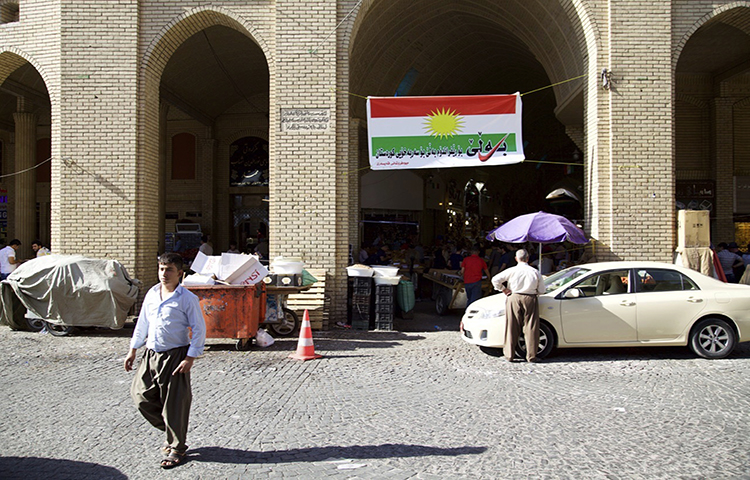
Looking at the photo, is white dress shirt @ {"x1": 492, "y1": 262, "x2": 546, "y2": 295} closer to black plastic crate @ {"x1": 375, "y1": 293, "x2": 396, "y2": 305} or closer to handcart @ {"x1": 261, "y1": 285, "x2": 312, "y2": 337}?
black plastic crate @ {"x1": 375, "y1": 293, "x2": 396, "y2": 305}

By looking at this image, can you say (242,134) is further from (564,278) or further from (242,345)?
(564,278)

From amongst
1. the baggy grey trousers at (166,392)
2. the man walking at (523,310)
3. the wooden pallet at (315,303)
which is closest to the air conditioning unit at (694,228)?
the man walking at (523,310)

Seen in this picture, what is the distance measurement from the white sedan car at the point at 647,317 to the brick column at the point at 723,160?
10.3m

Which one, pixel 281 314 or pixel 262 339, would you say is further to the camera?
pixel 281 314

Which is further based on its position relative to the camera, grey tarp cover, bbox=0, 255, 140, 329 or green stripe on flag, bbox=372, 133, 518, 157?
green stripe on flag, bbox=372, 133, 518, 157

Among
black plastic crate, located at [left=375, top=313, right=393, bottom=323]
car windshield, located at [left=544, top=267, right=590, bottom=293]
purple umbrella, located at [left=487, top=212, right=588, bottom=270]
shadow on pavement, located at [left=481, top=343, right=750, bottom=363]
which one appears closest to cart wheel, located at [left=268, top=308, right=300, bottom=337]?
black plastic crate, located at [left=375, top=313, right=393, bottom=323]

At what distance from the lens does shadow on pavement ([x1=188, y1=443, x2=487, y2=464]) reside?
4484 mm

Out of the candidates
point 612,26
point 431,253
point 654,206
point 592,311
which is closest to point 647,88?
point 612,26

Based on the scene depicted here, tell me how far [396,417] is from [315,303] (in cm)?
502

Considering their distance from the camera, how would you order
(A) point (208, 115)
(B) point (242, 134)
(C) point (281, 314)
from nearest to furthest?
(C) point (281, 314)
(A) point (208, 115)
(B) point (242, 134)

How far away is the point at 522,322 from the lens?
26.6 feet

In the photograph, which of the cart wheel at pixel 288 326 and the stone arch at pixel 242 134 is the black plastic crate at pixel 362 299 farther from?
the stone arch at pixel 242 134

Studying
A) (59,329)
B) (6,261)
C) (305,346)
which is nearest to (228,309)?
(305,346)

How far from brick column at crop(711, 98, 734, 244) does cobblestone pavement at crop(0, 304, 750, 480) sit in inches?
394
